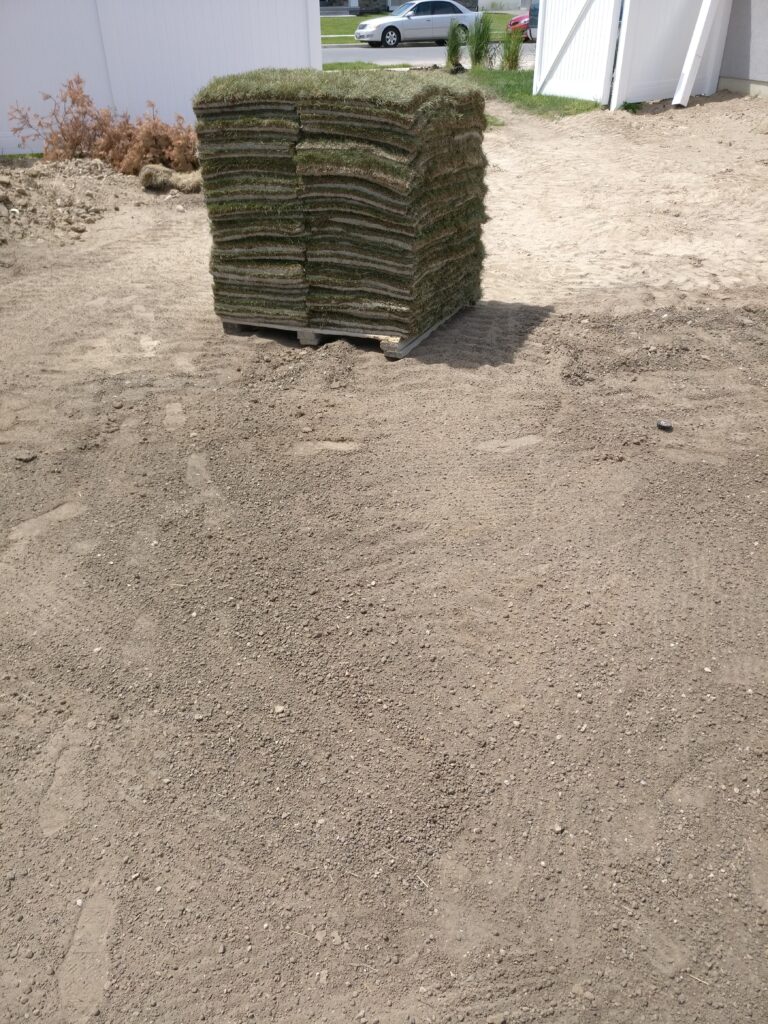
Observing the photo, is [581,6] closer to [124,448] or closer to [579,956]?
[124,448]

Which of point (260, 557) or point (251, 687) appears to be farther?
point (260, 557)

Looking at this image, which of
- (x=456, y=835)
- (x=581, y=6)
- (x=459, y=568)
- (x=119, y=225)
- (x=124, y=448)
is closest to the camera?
(x=456, y=835)

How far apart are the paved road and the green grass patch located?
4214 mm

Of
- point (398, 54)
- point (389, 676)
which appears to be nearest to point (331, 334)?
point (389, 676)

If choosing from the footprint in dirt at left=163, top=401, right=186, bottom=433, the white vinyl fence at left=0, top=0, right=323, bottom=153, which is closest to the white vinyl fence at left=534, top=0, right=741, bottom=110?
the white vinyl fence at left=0, top=0, right=323, bottom=153

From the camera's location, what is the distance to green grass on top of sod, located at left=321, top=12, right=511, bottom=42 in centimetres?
3267

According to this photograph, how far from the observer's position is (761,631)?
11.2 ft

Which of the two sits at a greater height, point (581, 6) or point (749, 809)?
point (581, 6)

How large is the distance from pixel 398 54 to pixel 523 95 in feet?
40.5

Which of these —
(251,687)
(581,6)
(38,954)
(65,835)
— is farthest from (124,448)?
(581,6)

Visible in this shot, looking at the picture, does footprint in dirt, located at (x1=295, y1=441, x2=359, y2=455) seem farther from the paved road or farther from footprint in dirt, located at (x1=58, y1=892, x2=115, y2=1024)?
the paved road

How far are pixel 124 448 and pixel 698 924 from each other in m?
3.80

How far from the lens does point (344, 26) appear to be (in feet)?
129

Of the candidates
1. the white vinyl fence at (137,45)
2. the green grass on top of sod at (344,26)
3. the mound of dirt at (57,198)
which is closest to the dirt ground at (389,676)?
the mound of dirt at (57,198)
